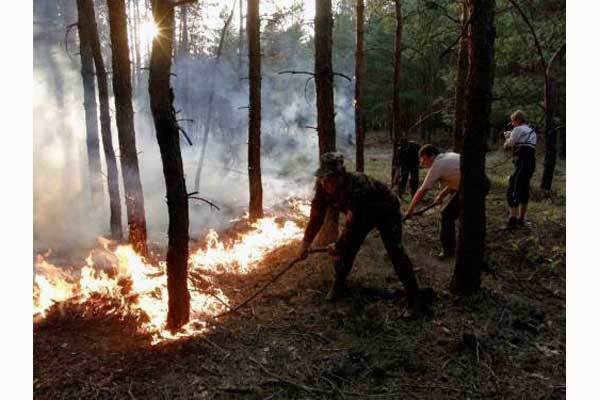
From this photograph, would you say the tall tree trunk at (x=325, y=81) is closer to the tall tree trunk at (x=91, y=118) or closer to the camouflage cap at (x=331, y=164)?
the camouflage cap at (x=331, y=164)

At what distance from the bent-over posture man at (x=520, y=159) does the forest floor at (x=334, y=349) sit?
203 centimetres

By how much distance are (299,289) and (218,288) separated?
109cm

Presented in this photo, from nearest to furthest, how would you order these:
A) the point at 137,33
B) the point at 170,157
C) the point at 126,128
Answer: the point at 170,157 < the point at 126,128 < the point at 137,33

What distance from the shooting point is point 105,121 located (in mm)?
9281

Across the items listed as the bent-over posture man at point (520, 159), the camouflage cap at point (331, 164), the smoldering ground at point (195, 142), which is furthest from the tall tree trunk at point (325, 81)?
the bent-over posture man at point (520, 159)

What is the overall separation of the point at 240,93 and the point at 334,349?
20.3m

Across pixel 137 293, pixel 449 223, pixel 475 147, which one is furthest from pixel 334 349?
pixel 449 223

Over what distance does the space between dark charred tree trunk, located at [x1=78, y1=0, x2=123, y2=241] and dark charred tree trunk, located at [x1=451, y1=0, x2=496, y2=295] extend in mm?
7031

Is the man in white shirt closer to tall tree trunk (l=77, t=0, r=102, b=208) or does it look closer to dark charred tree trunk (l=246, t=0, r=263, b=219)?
dark charred tree trunk (l=246, t=0, r=263, b=219)

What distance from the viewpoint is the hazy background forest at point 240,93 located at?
9.65 metres

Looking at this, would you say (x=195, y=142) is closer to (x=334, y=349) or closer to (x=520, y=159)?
(x=520, y=159)
